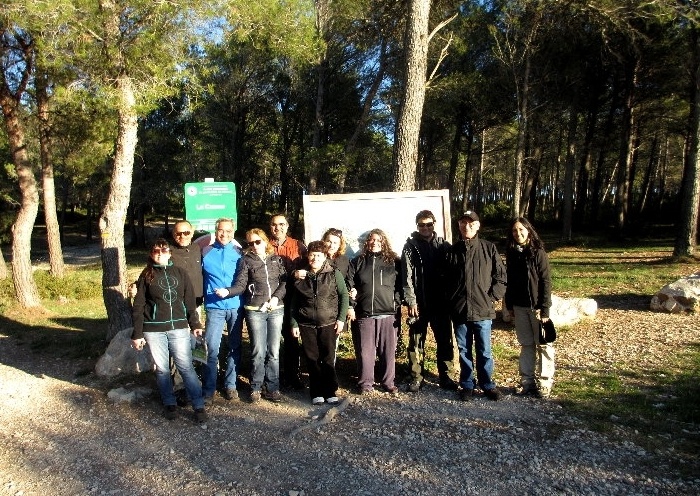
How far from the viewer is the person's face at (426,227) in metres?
5.45

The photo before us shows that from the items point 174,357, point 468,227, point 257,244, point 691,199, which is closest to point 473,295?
point 468,227

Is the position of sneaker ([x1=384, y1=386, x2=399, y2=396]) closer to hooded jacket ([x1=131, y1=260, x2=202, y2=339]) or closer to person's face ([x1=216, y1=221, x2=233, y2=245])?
hooded jacket ([x1=131, y1=260, x2=202, y2=339])

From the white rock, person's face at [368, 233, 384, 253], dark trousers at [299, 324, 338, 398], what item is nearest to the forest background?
person's face at [368, 233, 384, 253]

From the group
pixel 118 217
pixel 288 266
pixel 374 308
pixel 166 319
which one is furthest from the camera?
pixel 118 217

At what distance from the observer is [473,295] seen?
5.06 m

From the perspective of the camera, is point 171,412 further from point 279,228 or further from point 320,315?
point 279,228

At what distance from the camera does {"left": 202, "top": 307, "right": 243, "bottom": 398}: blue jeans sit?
5191 mm

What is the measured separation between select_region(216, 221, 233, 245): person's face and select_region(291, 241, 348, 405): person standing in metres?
0.84

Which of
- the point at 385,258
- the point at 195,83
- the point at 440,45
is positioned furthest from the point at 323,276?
the point at 440,45

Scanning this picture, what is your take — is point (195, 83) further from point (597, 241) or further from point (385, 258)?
point (597, 241)

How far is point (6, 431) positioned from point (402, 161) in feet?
19.0

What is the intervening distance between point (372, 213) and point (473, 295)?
171 centimetres

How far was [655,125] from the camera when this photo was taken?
23.2 metres

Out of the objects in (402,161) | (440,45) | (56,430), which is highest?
(440,45)
